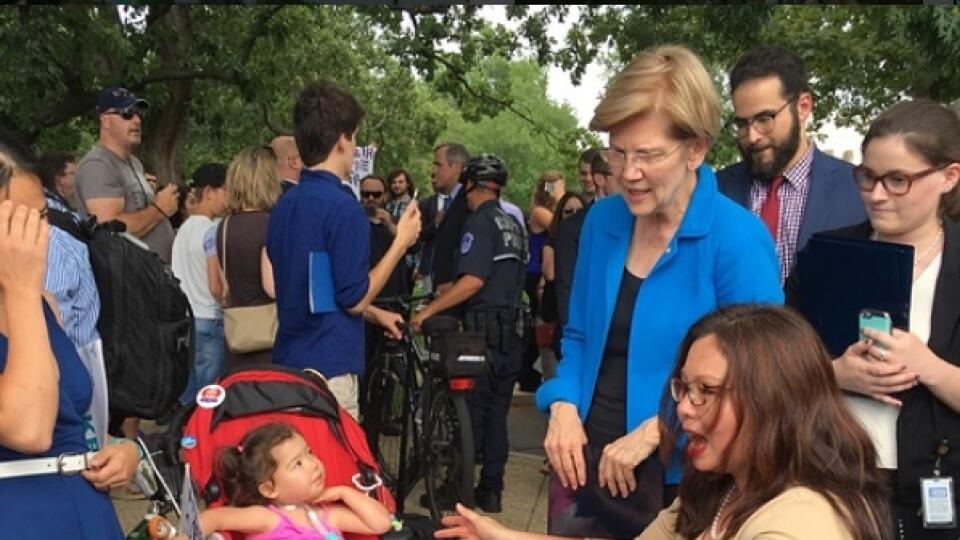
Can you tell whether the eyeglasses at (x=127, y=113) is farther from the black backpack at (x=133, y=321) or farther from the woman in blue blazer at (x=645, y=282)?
the woman in blue blazer at (x=645, y=282)

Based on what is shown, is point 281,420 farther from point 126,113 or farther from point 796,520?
point 126,113

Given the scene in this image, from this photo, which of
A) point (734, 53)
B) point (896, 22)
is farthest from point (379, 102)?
point (896, 22)

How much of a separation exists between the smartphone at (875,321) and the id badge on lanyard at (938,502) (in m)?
0.36

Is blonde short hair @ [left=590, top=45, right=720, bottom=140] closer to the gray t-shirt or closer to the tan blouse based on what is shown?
the tan blouse

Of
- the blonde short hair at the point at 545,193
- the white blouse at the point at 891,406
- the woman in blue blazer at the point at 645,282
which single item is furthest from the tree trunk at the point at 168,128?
the white blouse at the point at 891,406

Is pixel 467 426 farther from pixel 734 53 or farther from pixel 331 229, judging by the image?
pixel 734 53

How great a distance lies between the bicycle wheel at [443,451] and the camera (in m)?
5.46

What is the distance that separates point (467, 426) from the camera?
5336mm

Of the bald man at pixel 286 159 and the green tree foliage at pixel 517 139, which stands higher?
the green tree foliage at pixel 517 139

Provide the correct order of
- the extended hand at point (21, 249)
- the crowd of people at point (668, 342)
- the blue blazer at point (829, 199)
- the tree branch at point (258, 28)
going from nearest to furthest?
the crowd of people at point (668, 342) → the extended hand at point (21, 249) → the blue blazer at point (829, 199) → the tree branch at point (258, 28)

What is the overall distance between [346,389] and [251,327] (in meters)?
0.99

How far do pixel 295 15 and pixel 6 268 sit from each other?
1834 cm

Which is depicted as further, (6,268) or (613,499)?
(613,499)

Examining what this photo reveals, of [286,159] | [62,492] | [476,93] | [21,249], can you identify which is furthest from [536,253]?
[476,93]
